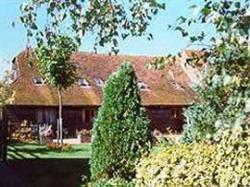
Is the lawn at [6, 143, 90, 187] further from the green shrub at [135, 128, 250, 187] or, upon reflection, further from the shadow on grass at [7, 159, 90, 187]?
the green shrub at [135, 128, 250, 187]

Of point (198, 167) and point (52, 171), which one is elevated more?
point (198, 167)

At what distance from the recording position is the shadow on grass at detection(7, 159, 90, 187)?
15209 millimetres

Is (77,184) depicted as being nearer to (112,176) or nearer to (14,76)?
(112,176)

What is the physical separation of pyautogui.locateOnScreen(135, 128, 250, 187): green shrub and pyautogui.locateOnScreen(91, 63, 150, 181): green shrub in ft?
→ 9.88

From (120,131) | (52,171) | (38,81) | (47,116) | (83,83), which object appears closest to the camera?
(120,131)

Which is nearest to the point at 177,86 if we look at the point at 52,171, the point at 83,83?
the point at 83,83

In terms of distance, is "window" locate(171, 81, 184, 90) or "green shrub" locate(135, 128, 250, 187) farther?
"window" locate(171, 81, 184, 90)

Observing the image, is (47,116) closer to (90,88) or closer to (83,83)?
(90,88)

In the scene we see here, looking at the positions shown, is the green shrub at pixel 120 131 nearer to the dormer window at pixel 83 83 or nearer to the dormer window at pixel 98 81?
the dormer window at pixel 83 83

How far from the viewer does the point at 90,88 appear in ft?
153

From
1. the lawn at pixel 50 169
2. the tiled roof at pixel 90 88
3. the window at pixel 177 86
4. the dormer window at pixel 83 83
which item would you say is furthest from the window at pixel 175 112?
the lawn at pixel 50 169

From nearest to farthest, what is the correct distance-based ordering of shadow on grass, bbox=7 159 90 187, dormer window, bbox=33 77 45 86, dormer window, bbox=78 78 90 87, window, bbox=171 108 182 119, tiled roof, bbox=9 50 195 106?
shadow on grass, bbox=7 159 90 187, tiled roof, bbox=9 50 195 106, dormer window, bbox=33 77 45 86, dormer window, bbox=78 78 90 87, window, bbox=171 108 182 119

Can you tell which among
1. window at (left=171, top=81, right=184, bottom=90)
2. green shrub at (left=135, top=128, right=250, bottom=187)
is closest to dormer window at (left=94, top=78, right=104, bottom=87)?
window at (left=171, top=81, right=184, bottom=90)

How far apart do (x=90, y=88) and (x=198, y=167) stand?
39867 millimetres
